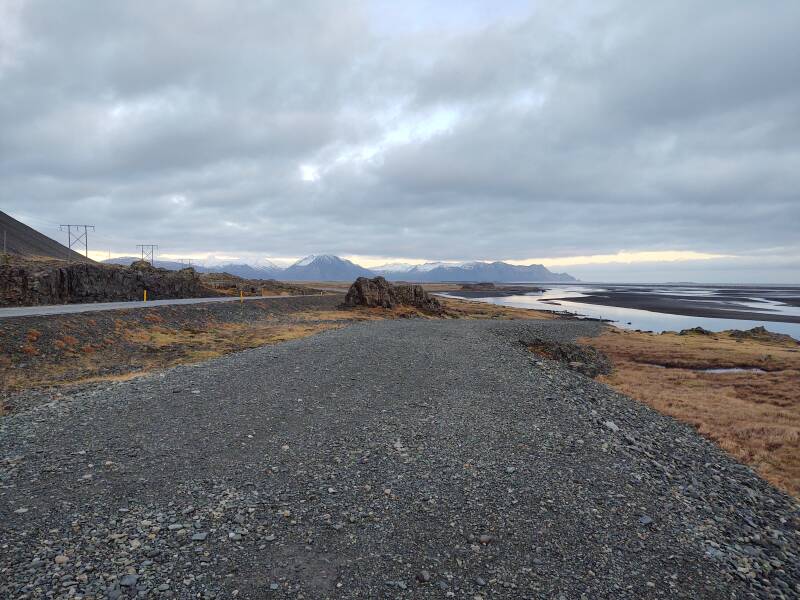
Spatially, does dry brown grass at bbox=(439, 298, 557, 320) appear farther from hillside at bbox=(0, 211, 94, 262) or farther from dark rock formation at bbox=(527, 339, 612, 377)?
hillside at bbox=(0, 211, 94, 262)

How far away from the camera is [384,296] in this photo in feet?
194

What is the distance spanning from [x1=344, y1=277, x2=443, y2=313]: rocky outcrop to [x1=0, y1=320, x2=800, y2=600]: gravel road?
43.9m

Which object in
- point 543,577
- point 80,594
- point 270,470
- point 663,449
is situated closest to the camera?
point 80,594

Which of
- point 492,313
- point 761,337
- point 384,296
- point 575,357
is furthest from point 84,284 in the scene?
point 761,337

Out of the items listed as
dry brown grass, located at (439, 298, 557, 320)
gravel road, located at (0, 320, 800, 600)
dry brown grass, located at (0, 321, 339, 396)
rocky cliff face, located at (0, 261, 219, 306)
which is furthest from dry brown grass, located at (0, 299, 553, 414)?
dry brown grass, located at (439, 298, 557, 320)

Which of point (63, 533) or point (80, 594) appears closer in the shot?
point (80, 594)

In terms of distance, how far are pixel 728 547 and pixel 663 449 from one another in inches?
200

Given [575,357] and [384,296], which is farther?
[384,296]

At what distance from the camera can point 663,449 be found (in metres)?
12.4

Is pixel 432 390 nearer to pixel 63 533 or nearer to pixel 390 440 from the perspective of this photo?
pixel 390 440

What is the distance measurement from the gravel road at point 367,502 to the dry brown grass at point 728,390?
6.57 ft

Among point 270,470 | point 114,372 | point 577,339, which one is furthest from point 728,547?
point 577,339

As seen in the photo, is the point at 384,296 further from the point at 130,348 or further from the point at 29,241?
the point at 29,241

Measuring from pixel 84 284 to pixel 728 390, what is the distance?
A: 4872 cm
